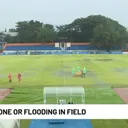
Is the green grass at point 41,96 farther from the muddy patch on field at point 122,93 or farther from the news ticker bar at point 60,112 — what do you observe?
the news ticker bar at point 60,112

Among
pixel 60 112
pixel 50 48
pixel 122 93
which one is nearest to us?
pixel 60 112

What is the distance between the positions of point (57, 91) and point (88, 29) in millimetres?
99392

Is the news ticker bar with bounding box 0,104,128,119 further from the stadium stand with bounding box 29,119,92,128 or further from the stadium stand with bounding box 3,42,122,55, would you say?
the stadium stand with bounding box 3,42,122,55

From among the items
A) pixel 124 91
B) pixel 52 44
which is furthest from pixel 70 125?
pixel 52 44

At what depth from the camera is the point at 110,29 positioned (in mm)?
103688

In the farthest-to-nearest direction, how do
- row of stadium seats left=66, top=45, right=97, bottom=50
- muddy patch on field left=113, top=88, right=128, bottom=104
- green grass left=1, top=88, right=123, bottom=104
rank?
row of stadium seats left=66, top=45, right=97, bottom=50, muddy patch on field left=113, top=88, right=128, bottom=104, green grass left=1, top=88, right=123, bottom=104

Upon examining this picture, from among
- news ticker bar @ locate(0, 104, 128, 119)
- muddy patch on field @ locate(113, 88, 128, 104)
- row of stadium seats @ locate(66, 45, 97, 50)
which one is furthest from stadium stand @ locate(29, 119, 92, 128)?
row of stadium seats @ locate(66, 45, 97, 50)

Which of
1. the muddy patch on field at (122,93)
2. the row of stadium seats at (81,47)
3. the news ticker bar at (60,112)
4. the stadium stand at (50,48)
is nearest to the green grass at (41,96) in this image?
the muddy patch on field at (122,93)

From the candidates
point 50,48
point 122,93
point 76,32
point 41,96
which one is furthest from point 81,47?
point 41,96

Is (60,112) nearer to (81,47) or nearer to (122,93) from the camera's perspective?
(122,93)

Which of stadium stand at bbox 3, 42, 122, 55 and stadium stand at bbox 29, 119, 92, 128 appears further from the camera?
stadium stand at bbox 3, 42, 122, 55

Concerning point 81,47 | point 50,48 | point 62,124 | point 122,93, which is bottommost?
point 50,48

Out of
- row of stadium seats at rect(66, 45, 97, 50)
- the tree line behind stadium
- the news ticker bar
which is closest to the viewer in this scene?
the news ticker bar

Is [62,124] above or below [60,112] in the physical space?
below
